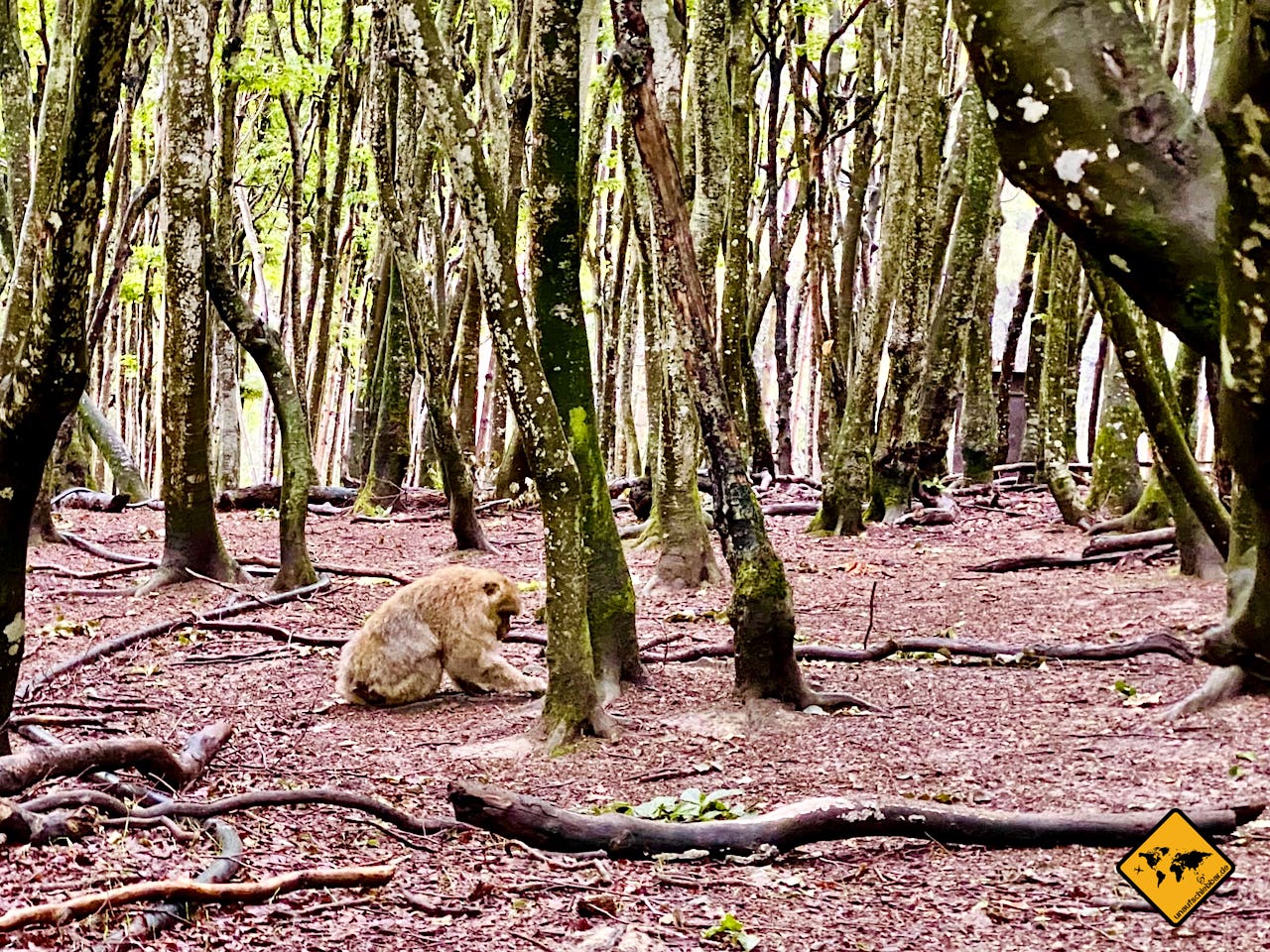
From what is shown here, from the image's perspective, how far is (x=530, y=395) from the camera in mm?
5598

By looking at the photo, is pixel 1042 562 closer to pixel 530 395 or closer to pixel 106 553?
pixel 530 395

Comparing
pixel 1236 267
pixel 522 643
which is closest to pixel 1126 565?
pixel 522 643

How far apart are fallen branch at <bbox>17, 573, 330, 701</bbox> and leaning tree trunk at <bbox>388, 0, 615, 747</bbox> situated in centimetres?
287

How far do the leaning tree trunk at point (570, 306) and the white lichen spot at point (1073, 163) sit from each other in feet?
11.2

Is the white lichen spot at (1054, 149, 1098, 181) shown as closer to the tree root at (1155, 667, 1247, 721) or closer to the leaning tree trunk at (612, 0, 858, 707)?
the leaning tree trunk at (612, 0, 858, 707)

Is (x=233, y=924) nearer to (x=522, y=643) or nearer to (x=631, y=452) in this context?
(x=522, y=643)

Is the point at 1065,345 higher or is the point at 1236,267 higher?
the point at 1065,345

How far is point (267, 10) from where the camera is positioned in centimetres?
1634

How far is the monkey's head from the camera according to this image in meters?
6.94

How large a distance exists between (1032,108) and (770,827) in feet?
8.52

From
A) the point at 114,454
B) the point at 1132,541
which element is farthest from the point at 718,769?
the point at 114,454

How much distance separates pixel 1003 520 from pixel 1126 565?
3.96m

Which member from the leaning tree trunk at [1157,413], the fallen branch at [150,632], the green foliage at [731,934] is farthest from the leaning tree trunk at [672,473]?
the green foliage at [731,934]

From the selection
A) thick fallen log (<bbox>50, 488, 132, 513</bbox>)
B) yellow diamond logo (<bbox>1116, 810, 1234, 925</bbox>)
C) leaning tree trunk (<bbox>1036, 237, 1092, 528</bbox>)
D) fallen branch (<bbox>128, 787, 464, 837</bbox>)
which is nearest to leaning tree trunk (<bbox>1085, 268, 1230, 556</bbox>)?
yellow diamond logo (<bbox>1116, 810, 1234, 925</bbox>)
